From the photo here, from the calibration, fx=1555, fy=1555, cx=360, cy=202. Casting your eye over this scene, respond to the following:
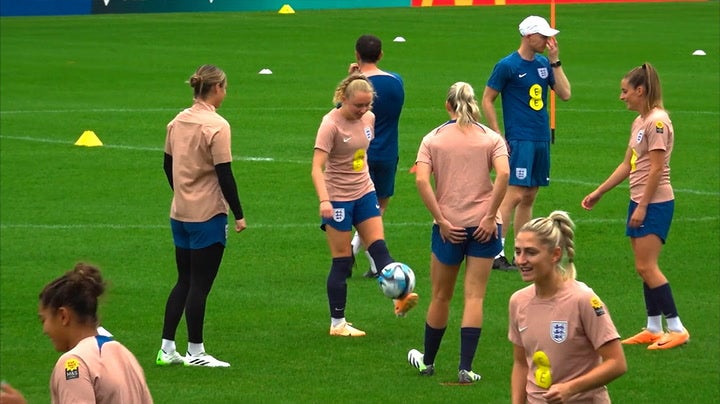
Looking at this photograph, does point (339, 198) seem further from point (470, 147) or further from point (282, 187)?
point (282, 187)

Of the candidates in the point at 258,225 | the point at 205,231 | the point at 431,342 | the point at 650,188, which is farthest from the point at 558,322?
the point at 258,225

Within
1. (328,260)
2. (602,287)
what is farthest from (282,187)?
(602,287)

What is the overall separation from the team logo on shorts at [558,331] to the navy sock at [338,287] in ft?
17.2

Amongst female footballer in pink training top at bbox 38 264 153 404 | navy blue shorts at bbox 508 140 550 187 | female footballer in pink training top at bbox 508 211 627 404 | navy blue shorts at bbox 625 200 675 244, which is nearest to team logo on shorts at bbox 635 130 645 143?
navy blue shorts at bbox 625 200 675 244

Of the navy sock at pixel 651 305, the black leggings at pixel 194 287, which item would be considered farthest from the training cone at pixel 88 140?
the navy sock at pixel 651 305

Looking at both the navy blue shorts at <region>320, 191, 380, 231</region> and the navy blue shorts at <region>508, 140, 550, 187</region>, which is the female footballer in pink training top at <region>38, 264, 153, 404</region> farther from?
the navy blue shorts at <region>508, 140, 550, 187</region>

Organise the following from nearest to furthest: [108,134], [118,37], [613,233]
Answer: [613,233], [108,134], [118,37]

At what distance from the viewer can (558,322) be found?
7.32 m

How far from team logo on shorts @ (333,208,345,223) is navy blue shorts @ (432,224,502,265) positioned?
5.29 feet

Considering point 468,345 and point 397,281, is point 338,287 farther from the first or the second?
point 468,345

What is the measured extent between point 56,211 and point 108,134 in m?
6.29

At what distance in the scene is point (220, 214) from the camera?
37.7ft

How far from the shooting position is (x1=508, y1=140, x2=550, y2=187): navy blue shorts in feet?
48.1

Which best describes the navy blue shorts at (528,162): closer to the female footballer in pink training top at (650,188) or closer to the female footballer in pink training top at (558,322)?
the female footballer in pink training top at (650,188)
